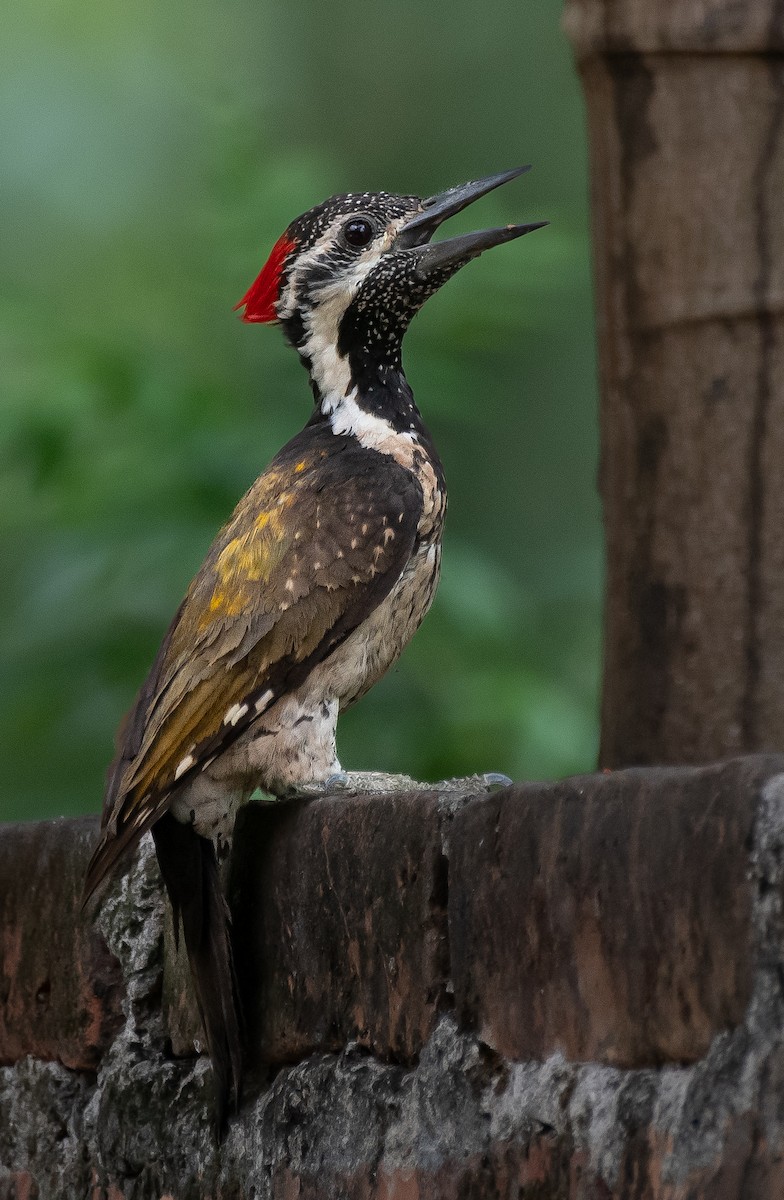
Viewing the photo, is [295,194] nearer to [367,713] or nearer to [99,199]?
[367,713]

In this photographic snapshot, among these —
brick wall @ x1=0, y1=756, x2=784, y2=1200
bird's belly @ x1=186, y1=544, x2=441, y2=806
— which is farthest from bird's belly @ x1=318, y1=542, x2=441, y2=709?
brick wall @ x1=0, y1=756, x2=784, y2=1200

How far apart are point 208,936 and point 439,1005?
0.59m

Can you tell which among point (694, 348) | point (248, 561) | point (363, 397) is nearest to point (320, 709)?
point (248, 561)

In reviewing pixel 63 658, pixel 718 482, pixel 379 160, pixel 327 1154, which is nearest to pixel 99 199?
pixel 379 160

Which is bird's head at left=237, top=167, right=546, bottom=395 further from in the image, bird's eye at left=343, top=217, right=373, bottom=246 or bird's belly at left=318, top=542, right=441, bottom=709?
bird's belly at left=318, top=542, right=441, bottom=709

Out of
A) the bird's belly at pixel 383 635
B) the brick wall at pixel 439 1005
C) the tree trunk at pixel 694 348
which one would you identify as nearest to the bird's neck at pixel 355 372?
the bird's belly at pixel 383 635

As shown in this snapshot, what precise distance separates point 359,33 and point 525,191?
1.73m

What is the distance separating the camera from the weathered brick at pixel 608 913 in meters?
1.57

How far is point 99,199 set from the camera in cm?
748

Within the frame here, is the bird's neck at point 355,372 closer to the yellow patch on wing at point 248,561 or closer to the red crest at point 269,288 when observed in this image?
the red crest at point 269,288

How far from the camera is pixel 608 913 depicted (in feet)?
5.66

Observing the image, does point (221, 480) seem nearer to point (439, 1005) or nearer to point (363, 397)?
point (363, 397)

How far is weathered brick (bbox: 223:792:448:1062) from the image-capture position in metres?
2.09

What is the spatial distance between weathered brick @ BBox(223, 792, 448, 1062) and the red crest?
1.41 meters
